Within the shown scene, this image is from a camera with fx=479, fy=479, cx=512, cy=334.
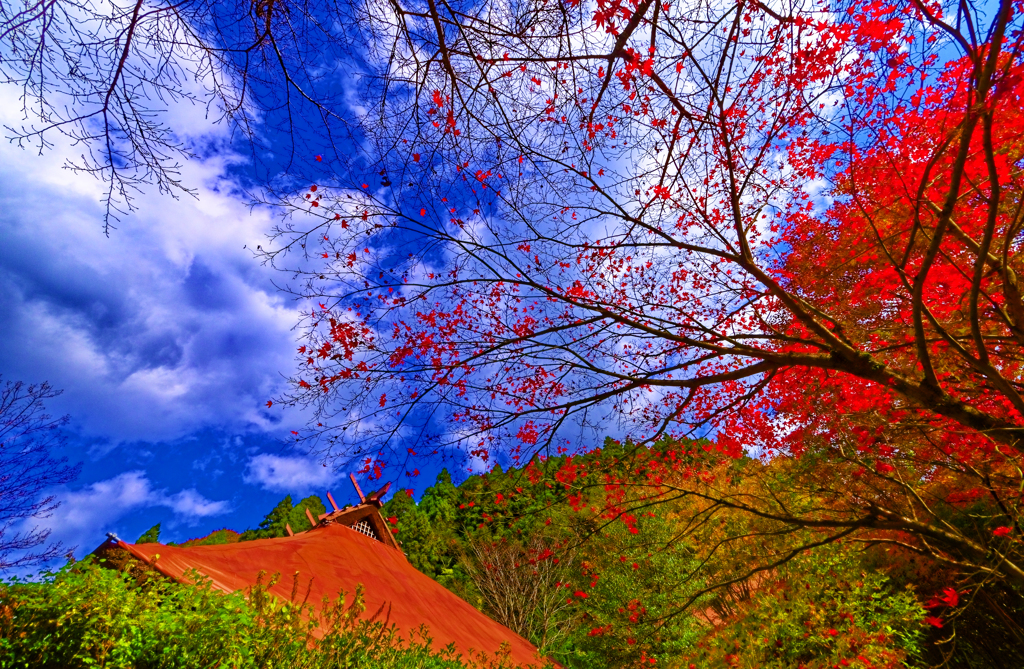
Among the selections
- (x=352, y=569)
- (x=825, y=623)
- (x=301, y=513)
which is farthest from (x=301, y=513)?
(x=825, y=623)

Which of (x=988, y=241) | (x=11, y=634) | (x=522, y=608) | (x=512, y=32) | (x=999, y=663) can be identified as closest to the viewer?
(x=988, y=241)

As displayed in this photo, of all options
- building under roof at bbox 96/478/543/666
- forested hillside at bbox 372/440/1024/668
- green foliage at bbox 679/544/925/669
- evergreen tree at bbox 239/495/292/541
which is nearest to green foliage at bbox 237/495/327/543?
evergreen tree at bbox 239/495/292/541

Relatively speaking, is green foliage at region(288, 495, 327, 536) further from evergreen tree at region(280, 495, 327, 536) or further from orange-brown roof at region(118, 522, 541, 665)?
orange-brown roof at region(118, 522, 541, 665)

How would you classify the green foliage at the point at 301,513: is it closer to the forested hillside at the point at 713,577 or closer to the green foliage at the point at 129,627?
the forested hillside at the point at 713,577

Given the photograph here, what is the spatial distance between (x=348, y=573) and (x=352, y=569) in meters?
0.22

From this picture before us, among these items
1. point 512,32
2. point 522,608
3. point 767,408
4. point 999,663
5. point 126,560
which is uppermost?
point 512,32

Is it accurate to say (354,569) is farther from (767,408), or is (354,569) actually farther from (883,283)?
(883,283)

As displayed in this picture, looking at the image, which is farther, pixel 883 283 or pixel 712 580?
pixel 712 580

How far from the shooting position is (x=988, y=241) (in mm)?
3111

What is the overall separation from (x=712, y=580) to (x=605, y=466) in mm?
12011

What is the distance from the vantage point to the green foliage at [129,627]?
4074 millimetres

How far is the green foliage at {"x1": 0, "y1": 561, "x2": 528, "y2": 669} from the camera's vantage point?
13.4ft

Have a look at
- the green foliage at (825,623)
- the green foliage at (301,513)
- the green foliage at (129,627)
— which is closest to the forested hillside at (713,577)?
the green foliage at (825,623)

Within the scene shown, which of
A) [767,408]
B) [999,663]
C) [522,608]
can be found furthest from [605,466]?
[522,608]
